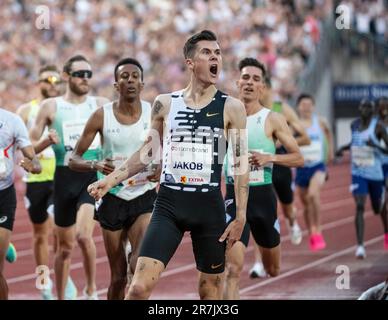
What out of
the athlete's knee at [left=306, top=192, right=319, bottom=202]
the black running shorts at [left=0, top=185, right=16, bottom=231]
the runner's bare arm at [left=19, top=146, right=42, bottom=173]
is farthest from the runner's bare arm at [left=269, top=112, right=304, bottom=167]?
the athlete's knee at [left=306, top=192, right=319, bottom=202]

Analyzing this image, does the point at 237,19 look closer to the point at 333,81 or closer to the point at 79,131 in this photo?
the point at 333,81

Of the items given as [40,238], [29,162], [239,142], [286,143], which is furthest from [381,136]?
[239,142]

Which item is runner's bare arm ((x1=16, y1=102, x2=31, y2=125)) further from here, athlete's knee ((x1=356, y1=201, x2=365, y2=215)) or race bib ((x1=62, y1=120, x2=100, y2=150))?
athlete's knee ((x1=356, y1=201, x2=365, y2=215))

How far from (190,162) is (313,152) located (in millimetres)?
8815

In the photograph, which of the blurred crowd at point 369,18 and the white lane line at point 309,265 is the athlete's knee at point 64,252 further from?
the blurred crowd at point 369,18

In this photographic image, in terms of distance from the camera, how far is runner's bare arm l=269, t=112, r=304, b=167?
9.62m

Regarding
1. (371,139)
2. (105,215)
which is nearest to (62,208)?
(105,215)

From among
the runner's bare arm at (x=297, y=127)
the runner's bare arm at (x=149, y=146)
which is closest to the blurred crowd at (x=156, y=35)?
the runner's bare arm at (x=297, y=127)

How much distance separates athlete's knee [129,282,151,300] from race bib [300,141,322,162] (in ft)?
29.9

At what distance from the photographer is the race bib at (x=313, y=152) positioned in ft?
52.7

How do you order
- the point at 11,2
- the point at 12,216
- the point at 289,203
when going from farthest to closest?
the point at 11,2, the point at 289,203, the point at 12,216

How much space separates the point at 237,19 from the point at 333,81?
317 centimetres

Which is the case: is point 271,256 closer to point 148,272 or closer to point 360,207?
point 148,272

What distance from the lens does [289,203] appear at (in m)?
14.9
